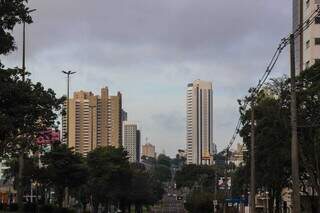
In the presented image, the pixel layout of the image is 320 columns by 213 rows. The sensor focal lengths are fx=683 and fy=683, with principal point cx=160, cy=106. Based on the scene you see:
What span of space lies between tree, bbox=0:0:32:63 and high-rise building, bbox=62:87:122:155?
97155mm

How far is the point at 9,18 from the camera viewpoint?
28422 millimetres

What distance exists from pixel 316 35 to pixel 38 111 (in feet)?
231

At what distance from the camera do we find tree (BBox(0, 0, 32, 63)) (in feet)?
91.9

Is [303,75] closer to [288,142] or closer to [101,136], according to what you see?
[288,142]

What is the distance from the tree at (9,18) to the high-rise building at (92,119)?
319 feet

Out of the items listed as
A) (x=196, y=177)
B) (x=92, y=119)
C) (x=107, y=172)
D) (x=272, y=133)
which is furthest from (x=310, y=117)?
(x=196, y=177)

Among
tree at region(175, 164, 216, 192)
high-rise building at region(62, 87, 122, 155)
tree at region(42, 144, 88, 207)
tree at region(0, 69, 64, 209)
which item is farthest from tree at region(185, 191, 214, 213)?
tree at region(0, 69, 64, 209)

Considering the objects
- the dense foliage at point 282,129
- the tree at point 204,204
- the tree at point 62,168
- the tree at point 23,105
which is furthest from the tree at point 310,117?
the tree at point 204,204

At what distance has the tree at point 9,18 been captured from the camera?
28016 millimetres

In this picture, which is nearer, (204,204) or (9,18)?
(9,18)

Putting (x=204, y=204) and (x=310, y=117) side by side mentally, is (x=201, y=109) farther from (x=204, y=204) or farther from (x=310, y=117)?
(x=310, y=117)

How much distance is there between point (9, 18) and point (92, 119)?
340 ft

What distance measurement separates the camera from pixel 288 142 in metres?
49.7

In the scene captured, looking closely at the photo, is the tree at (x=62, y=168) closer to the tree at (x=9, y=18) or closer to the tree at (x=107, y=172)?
the tree at (x=107, y=172)
